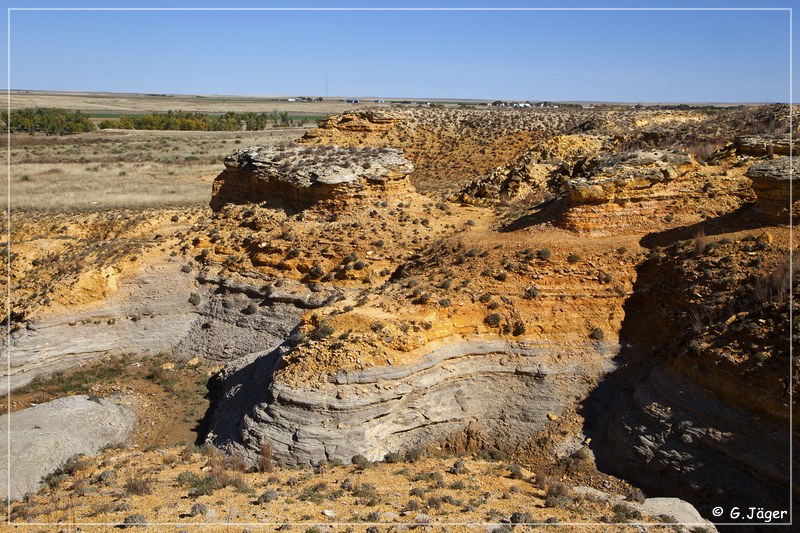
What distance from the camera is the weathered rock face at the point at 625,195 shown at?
1714cm

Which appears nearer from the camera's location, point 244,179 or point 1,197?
point 244,179

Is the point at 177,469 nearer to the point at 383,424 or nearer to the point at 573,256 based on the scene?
the point at 383,424

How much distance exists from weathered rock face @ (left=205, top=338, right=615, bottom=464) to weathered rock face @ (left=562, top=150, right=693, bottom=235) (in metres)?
3.83

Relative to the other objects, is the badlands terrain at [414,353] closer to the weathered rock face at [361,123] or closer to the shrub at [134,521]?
the shrub at [134,521]

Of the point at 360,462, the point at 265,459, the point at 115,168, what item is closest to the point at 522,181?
the point at 360,462

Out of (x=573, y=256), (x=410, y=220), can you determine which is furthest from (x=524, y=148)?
(x=573, y=256)

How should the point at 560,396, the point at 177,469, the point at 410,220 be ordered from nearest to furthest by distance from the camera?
the point at 177,469, the point at 560,396, the point at 410,220

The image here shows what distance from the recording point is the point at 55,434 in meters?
15.4

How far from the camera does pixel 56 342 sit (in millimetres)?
19719

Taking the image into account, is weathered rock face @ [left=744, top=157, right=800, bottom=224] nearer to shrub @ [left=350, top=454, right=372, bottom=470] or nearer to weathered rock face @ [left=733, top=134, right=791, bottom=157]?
weathered rock face @ [left=733, top=134, right=791, bottom=157]

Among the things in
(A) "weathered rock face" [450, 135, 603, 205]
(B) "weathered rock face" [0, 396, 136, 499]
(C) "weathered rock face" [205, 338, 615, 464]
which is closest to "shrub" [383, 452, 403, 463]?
(C) "weathered rock face" [205, 338, 615, 464]

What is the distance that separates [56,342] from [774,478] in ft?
65.4

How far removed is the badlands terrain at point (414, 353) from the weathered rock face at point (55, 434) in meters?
0.07

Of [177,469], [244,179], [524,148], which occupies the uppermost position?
[524,148]
